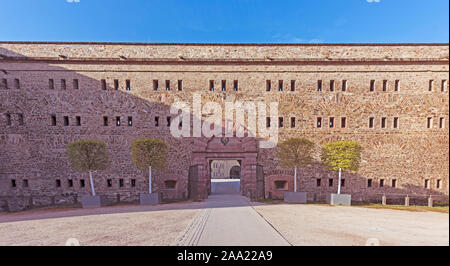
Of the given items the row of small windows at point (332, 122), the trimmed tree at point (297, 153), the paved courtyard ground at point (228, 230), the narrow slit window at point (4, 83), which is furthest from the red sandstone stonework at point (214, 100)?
the paved courtyard ground at point (228, 230)

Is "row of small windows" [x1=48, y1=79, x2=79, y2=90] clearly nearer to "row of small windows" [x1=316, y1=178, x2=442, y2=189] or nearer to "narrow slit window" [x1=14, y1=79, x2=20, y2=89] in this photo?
"narrow slit window" [x1=14, y1=79, x2=20, y2=89]

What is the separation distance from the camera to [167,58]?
14.5 m

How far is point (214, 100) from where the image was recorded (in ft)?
47.0

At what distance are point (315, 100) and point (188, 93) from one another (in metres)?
12.1

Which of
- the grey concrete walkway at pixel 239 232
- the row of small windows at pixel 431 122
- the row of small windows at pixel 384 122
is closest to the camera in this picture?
the grey concrete walkway at pixel 239 232

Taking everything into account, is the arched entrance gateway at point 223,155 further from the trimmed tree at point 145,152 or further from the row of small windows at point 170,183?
the trimmed tree at point 145,152

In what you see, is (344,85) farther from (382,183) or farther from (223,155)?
(223,155)

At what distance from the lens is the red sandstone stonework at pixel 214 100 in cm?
1385

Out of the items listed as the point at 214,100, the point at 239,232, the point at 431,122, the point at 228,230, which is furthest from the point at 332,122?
the point at 228,230

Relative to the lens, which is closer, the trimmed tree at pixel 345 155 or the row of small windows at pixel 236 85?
the trimmed tree at pixel 345 155

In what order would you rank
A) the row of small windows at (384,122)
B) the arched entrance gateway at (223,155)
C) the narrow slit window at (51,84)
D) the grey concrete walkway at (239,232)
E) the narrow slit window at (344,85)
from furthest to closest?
the narrow slit window at (344,85)
the row of small windows at (384,122)
the narrow slit window at (51,84)
the arched entrance gateway at (223,155)
the grey concrete walkway at (239,232)

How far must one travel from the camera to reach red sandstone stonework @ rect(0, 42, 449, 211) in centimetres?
1385
